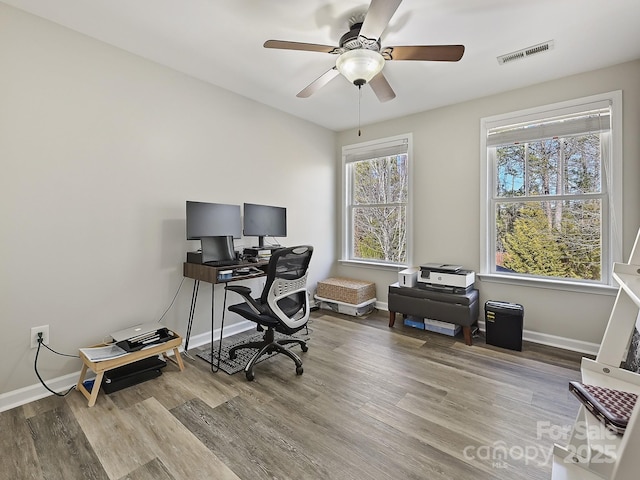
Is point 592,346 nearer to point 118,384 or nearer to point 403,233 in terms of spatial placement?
point 403,233

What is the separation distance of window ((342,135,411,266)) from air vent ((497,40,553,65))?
4.58 feet

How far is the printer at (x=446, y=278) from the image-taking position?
3154 millimetres

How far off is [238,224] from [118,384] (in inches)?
64.6

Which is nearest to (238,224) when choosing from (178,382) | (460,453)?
(178,382)

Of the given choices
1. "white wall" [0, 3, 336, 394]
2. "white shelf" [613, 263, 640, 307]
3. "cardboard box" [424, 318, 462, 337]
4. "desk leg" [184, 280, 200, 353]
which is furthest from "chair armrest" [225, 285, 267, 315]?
"white shelf" [613, 263, 640, 307]

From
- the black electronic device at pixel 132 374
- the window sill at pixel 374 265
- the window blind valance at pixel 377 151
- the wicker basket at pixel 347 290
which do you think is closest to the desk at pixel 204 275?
the black electronic device at pixel 132 374

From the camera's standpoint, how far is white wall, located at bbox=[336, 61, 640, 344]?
8.57 feet

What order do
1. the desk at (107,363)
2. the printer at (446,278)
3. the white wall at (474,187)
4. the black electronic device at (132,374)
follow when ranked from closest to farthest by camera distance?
the desk at (107,363), the black electronic device at (132,374), the white wall at (474,187), the printer at (446,278)

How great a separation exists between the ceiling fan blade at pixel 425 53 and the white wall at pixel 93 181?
1.87 metres

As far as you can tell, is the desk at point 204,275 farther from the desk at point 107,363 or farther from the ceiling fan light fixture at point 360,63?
the ceiling fan light fixture at point 360,63

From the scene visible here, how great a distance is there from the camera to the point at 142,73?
2562 mm

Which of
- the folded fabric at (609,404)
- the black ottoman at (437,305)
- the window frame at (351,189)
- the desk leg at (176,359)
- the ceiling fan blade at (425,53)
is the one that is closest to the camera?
the folded fabric at (609,404)

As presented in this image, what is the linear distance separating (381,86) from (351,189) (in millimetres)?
2247

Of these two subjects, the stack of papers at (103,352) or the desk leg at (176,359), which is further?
the desk leg at (176,359)
